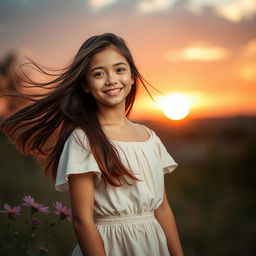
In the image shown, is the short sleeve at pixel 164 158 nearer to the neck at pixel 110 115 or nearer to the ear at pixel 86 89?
the neck at pixel 110 115

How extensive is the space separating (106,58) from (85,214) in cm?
73


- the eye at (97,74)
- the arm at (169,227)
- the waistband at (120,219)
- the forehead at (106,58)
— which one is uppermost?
the forehead at (106,58)

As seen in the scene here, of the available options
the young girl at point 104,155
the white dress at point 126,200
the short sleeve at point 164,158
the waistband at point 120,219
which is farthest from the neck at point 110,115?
the waistband at point 120,219

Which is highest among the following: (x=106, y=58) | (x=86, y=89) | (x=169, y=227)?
(x=106, y=58)

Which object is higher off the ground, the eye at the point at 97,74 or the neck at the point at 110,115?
the eye at the point at 97,74

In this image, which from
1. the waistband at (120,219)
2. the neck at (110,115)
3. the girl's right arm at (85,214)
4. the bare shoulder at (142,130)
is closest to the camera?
the girl's right arm at (85,214)

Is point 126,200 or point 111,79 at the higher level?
point 111,79

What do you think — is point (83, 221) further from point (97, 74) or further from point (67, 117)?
point (97, 74)

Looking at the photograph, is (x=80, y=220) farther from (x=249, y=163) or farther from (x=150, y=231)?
(x=249, y=163)

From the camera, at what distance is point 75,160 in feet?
7.78

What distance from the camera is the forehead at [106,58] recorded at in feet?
8.23

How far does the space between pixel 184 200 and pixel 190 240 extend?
70cm

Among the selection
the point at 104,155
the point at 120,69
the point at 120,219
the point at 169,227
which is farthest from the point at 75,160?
the point at 169,227

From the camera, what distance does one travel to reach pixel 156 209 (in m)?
2.73
